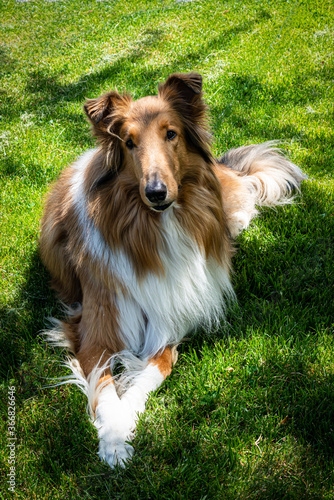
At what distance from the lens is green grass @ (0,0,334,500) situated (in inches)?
94.6

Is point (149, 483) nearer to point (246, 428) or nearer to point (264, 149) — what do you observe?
point (246, 428)

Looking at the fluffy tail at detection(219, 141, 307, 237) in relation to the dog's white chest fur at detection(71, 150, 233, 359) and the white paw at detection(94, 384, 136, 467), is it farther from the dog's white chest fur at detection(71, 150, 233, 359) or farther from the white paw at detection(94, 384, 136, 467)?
the white paw at detection(94, 384, 136, 467)

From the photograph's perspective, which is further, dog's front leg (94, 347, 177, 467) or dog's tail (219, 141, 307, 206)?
dog's tail (219, 141, 307, 206)

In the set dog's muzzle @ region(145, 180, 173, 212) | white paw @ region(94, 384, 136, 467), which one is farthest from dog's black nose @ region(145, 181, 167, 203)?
white paw @ region(94, 384, 136, 467)

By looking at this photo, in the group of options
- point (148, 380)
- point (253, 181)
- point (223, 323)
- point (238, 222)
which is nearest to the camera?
point (148, 380)

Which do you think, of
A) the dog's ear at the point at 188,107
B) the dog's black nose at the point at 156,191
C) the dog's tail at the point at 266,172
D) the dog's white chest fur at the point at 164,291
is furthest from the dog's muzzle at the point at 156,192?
the dog's tail at the point at 266,172

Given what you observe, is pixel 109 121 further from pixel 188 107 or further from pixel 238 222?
pixel 238 222

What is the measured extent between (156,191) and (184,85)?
93cm

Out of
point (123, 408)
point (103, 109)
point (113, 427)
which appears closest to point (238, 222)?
point (103, 109)

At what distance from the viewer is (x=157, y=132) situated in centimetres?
293

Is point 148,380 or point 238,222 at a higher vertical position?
point 148,380

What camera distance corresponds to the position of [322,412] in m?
2.56

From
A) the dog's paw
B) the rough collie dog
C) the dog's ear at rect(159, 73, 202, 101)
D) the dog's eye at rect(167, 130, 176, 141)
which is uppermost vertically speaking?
the dog's ear at rect(159, 73, 202, 101)

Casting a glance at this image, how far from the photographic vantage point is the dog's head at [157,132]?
279 centimetres
